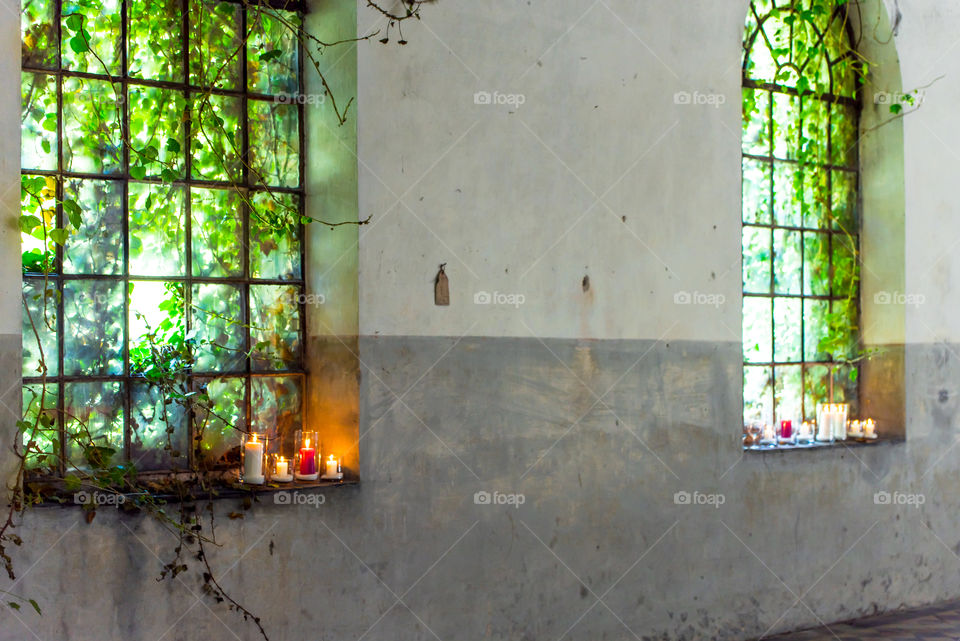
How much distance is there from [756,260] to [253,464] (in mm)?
2863

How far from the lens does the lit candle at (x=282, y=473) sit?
11.2 feet

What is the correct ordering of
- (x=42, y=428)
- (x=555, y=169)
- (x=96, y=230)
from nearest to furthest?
(x=42, y=428), (x=96, y=230), (x=555, y=169)

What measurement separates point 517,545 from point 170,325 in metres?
1.62

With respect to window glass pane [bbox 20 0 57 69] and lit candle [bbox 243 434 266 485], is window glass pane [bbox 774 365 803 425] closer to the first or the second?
lit candle [bbox 243 434 266 485]

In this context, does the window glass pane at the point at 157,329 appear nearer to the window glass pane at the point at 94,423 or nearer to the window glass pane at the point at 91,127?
the window glass pane at the point at 94,423

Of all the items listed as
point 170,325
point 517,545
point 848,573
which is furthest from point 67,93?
point 848,573

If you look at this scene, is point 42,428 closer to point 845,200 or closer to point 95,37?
point 95,37

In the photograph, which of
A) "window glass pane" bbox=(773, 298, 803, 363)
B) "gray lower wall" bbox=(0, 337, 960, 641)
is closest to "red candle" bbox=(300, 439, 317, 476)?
"gray lower wall" bbox=(0, 337, 960, 641)

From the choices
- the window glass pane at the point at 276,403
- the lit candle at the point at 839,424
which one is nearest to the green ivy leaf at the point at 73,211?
the window glass pane at the point at 276,403

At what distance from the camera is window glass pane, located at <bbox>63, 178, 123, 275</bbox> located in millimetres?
3219

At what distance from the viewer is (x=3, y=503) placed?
2836 mm

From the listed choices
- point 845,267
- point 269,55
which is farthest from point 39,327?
point 845,267

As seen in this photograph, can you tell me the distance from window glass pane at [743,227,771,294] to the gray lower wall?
0.60 meters

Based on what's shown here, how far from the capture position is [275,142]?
362cm
